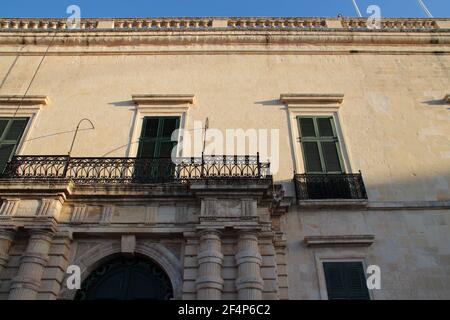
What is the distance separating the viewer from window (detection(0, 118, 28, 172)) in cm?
981

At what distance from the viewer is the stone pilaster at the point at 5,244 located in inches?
288

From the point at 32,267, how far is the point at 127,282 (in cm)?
173

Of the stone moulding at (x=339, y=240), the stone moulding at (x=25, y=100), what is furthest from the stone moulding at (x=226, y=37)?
the stone moulding at (x=339, y=240)

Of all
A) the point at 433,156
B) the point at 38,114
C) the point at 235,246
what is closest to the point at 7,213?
the point at 38,114

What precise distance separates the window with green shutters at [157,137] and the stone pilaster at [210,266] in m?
2.96

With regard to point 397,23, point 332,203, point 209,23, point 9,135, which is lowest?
point 332,203

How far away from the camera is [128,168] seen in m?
8.88

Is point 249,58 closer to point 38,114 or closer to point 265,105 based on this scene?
point 265,105

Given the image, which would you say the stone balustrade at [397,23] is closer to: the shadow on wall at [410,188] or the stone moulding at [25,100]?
the shadow on wall at [410,188]

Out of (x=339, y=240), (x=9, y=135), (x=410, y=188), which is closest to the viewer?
(x=339, y=240)

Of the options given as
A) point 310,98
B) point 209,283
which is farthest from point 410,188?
point 209,283

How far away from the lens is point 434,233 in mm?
8414

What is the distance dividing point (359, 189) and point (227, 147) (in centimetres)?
324

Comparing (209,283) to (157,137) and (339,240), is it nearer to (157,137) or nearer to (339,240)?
(339,240)
